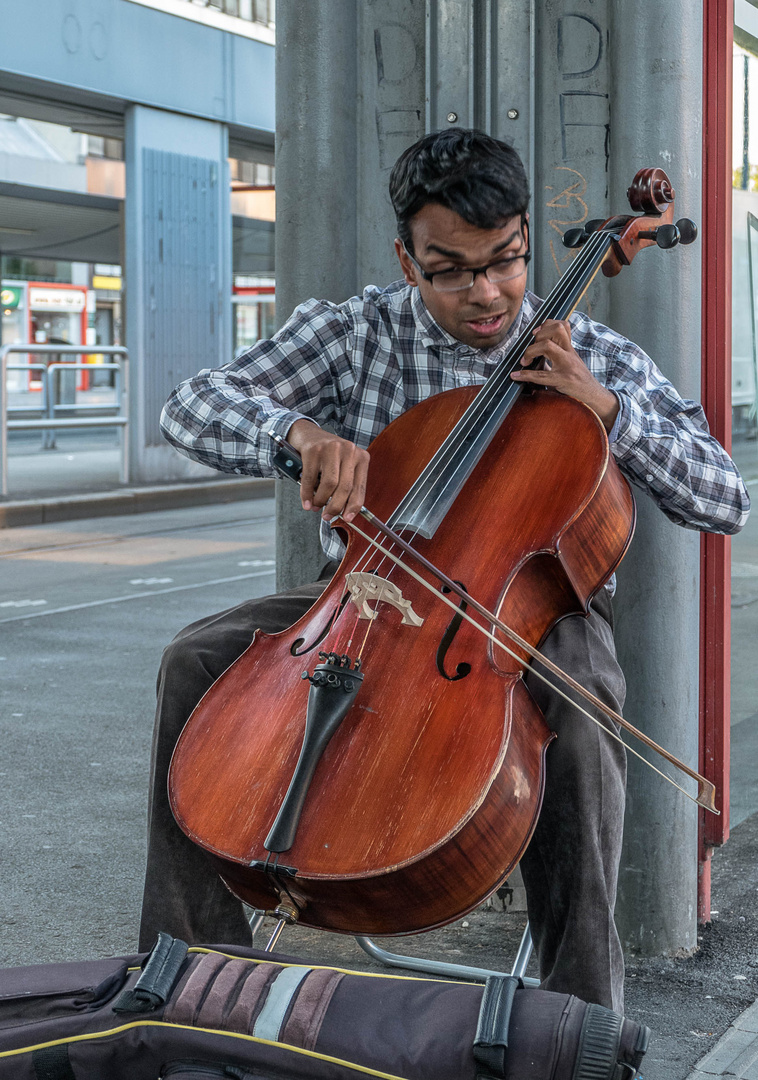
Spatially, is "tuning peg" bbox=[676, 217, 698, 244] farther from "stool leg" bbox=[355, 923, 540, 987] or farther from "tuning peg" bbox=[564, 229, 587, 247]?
"stool leg" bbox=[355, 923, 540, 987]

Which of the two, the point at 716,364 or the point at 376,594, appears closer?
the point at 376,594

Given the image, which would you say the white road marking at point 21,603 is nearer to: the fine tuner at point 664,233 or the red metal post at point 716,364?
the red metal post at point 716,364

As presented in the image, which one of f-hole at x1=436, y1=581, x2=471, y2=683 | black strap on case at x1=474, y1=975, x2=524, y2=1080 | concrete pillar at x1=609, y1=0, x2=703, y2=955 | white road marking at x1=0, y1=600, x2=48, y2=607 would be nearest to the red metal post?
concrete pillar at x1=609, y1=0, x2=703, y2=955

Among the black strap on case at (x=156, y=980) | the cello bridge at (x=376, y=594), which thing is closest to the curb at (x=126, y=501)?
the cello bridge at (x=376, y=594)

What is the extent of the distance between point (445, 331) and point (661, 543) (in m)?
0.57

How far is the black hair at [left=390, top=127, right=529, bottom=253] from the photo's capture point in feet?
6.82

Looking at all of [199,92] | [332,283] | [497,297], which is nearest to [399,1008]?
[497,297]

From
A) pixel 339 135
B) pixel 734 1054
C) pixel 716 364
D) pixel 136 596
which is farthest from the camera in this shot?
pixel 136 596

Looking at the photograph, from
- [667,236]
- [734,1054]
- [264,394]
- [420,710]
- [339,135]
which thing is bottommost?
[734,1054]

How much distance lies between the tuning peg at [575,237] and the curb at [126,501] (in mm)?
7823

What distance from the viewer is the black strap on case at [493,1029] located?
1.45m

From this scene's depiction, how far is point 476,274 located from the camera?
6.97ft

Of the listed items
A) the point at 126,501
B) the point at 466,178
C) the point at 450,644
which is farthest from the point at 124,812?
the point at 126,501

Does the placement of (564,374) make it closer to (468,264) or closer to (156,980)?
(468,264)
